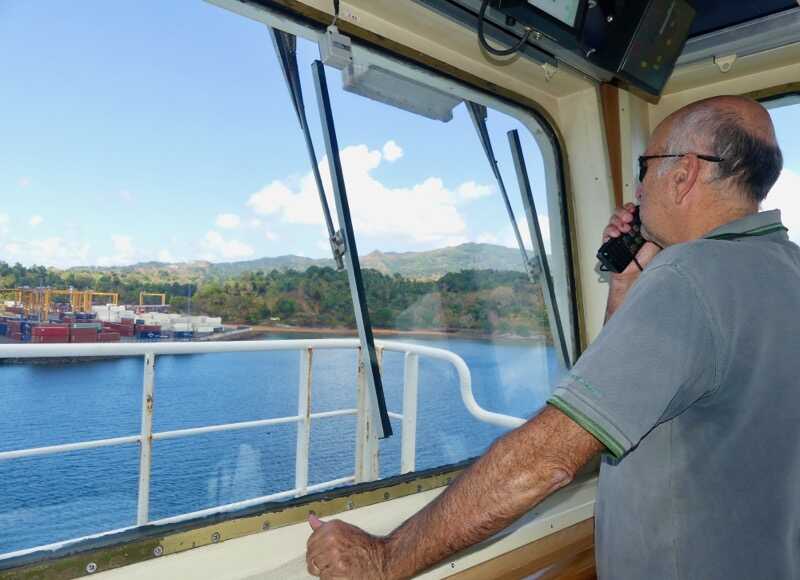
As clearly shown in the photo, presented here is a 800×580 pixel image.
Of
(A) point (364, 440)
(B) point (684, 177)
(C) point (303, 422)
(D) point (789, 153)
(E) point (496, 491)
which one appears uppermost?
(D) point (789, 153)

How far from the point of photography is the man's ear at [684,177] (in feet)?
3.89

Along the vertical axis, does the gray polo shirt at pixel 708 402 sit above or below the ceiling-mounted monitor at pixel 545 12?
below

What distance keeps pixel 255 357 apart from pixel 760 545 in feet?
7.17

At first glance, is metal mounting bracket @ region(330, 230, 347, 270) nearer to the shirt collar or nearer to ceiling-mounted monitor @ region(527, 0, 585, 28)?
ceiling-mounted monitor @ region(527, 0, 585, 28)

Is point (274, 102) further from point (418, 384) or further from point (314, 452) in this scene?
point (314, 452)

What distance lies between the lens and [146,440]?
2146 mm

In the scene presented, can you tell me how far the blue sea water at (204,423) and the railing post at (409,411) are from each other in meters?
0.04

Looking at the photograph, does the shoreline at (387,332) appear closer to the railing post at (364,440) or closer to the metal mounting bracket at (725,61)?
the railing post at (364,440)

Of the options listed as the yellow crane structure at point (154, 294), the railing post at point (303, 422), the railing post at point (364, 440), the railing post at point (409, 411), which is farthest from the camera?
the railing post at point (364, 440)

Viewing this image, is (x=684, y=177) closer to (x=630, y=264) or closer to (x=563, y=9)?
(x=630, y=264)

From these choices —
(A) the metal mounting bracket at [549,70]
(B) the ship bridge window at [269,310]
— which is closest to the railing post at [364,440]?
(B) the ship bridge window at [269,310]

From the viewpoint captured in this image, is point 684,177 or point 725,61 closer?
point 684,177

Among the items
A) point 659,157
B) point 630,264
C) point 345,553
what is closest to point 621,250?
point 630,264

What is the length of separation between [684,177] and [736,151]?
104 mm
